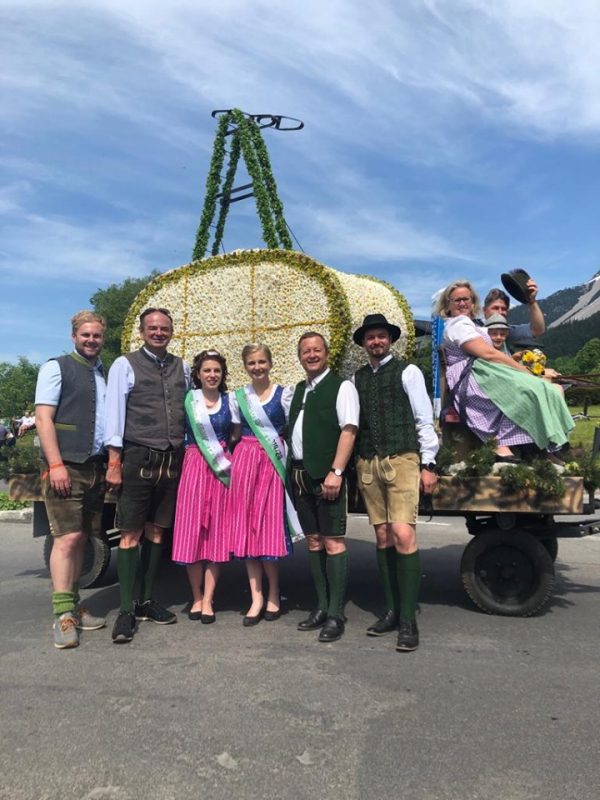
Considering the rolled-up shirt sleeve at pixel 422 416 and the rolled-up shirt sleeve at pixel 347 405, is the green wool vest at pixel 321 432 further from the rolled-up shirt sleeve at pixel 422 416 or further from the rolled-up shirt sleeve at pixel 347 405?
the rolled-up shirt sleeve at pixel 422 416

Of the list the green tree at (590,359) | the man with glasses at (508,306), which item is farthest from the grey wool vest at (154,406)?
the green tree at (590,359)

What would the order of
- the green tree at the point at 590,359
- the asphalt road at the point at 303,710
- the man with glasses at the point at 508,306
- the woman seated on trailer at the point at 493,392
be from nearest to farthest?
the asphalt road at the point at 303,710, the woman seated on trailer at the point at 493,392, the man with glasses at the point at 508,306, the green tree at the point at 590,359

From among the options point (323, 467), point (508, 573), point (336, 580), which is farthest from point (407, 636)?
point (323, 467)

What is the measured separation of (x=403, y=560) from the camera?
12.1 feet

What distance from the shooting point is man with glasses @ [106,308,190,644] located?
3.84 m

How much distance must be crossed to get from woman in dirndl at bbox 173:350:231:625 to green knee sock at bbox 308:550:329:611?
54cm

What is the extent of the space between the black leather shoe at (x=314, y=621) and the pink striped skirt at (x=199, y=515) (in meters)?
0.62

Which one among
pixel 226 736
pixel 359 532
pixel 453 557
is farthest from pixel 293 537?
pixel 359 532

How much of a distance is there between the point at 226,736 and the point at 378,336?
2268 millimetres

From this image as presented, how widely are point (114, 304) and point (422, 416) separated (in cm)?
4781

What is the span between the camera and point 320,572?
3922 mm

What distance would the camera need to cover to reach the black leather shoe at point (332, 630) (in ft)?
12.1

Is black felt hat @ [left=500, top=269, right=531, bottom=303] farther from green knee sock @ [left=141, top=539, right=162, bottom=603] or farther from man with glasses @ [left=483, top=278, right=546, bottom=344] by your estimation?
green knee sock @ [left=141, top=539, right=162, bottom=603]

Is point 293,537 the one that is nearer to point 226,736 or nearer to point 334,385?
point 334,385
